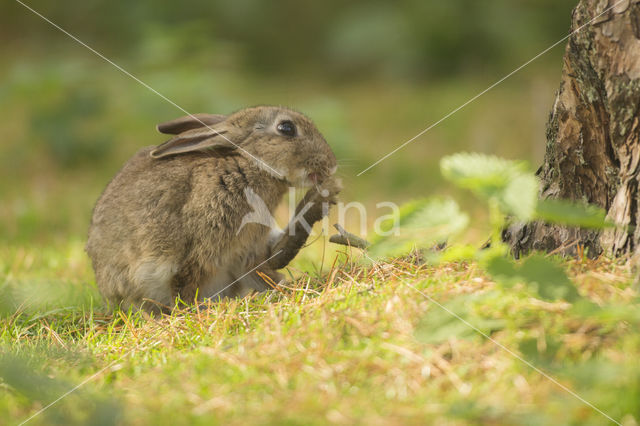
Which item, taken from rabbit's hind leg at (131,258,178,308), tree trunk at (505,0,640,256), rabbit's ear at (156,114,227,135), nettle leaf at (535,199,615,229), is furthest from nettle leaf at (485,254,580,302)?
rabbit's ear at (156,114,227,135)

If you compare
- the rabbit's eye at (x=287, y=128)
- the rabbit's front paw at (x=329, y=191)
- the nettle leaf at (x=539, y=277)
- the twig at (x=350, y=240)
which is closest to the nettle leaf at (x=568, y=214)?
the nettle leaf at (x=539, y=277)

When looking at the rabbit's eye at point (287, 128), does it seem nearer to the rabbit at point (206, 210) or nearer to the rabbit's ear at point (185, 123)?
the rabbit at point (206, 210)

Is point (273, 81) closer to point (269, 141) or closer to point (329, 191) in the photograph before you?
point (269, 141)

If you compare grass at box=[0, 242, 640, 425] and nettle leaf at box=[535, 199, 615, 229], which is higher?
nettle leaf at box=[535, 199, 615, 229]

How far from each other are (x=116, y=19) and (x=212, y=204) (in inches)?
335

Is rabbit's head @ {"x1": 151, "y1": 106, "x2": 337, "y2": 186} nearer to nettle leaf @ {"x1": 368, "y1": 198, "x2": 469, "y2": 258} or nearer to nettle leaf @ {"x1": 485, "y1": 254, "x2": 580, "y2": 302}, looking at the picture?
nettle leaf @ {"x1": 368, "y1": 198, "x2": 469, "y2": 258}

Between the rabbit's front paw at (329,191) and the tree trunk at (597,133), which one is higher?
the tree trunk at (597,133)

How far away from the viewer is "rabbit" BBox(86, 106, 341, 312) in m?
3.78

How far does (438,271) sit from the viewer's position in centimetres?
305

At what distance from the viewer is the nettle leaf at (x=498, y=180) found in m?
2.49

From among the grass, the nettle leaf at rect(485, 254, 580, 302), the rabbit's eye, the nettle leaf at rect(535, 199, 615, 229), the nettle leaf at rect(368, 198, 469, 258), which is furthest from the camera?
the rabbit's eye

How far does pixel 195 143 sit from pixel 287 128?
21.6 inches

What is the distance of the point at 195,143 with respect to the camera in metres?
4.07

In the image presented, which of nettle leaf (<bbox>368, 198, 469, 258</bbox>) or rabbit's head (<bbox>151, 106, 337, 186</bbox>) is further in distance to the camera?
rabbit's head (<bbox>151, 106, 337, 186</bbox>)
